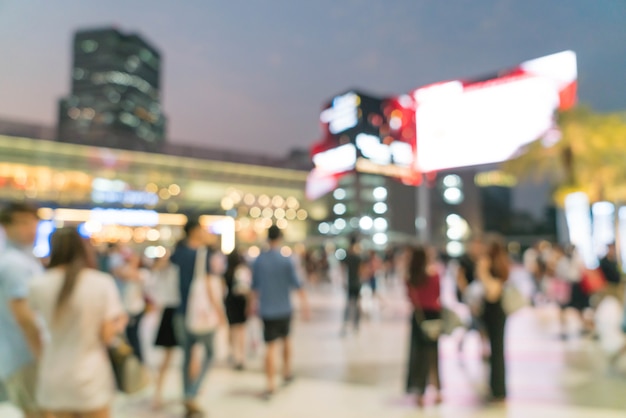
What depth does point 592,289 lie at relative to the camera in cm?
829

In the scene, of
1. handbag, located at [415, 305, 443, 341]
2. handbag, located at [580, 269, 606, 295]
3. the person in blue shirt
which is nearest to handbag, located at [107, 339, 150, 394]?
the person in blue shirt

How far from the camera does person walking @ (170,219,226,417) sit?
186 inches

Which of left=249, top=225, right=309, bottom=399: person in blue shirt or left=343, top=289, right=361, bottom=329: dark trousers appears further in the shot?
left=343, top=289, right=361, bottom=329: dark trousers

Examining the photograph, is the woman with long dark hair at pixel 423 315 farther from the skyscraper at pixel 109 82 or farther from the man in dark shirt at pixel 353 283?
the skyscraper at pixel 109 82

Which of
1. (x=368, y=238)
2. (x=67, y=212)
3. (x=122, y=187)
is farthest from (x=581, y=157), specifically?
(x=368, y=238)

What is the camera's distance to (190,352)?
4.77m

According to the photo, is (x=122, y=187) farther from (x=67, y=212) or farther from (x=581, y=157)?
(x=581, y=157)

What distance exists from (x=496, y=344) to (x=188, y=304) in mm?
3370

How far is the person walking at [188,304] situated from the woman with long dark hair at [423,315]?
211cm

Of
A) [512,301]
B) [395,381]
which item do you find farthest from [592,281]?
[395,381]

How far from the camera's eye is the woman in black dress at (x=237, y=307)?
7.02 metres

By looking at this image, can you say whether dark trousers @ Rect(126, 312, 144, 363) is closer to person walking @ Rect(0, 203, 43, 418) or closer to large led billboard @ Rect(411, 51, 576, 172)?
person walking @ Rect(0, 203, 43, 418)

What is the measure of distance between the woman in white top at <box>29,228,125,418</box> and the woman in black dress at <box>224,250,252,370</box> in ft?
14.6

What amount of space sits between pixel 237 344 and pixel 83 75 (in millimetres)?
126426
